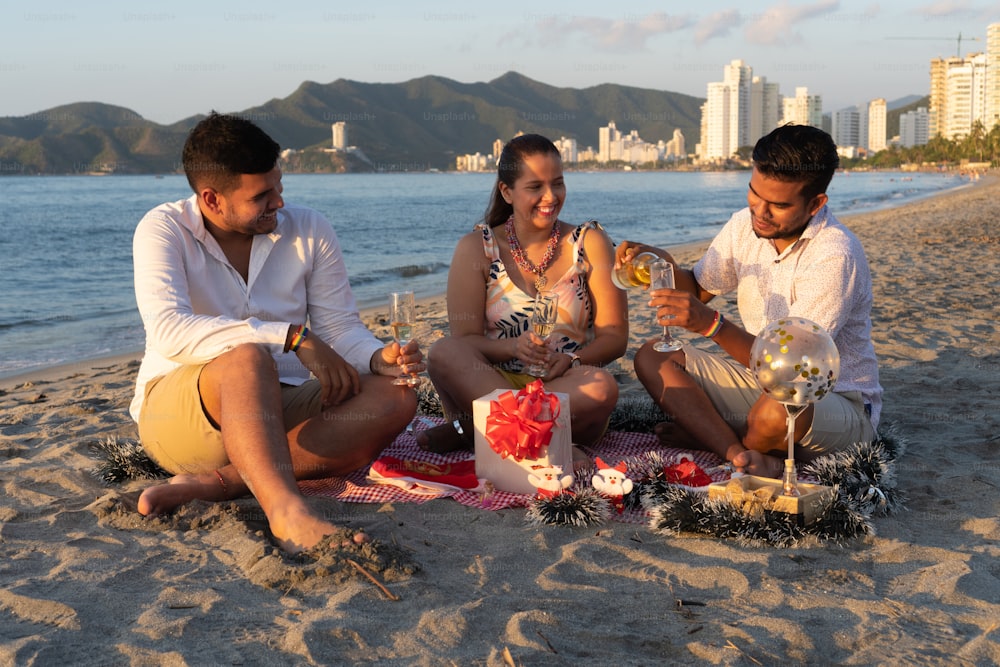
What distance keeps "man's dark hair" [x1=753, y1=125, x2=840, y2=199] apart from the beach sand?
1419mm

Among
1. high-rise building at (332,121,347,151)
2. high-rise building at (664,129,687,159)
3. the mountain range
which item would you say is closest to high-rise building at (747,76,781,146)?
high-rise building at (664,129,687,159)

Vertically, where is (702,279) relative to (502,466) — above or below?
above

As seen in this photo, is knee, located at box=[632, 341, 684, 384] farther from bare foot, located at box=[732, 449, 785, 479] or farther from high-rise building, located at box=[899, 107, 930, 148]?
high-rise building, located at box=[899, 107, 930, 148]

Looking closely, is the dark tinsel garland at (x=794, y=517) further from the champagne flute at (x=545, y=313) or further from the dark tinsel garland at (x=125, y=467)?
the dark tinsel garland at (x=125, y=467)

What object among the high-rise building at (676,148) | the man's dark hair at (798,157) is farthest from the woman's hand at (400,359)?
the high-rise building at (676,148)

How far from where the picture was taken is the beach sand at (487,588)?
246cm

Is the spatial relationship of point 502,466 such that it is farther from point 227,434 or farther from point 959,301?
point 959,301

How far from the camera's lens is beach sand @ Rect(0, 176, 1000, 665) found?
2461mm

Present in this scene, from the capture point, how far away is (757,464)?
154 inches

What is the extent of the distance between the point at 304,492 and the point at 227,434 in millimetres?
700

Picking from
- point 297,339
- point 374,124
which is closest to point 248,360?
point 297,339

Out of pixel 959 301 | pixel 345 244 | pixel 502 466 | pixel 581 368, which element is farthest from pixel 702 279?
pixel 345 244

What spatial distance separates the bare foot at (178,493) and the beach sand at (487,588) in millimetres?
77

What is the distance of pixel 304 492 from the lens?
3.95 meters
